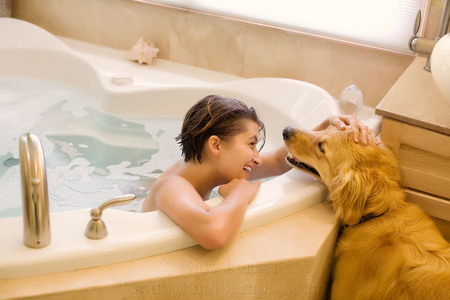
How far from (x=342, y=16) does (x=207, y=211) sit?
1.23m

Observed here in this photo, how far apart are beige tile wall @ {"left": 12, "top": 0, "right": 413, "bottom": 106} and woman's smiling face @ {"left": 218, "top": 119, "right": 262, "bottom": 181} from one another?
79 cm

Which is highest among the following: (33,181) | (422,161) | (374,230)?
(33,181)

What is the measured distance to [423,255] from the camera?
4.48 feet

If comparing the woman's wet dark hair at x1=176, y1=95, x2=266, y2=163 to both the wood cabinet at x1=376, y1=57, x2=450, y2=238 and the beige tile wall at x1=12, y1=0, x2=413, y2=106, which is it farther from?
the beige tile wall at x1=12, y1=0, x2=413, y2=106

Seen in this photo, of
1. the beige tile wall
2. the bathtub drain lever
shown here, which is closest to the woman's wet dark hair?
the bathtub drain lever

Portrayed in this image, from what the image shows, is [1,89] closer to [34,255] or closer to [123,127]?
[123,127]

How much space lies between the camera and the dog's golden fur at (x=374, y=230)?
1350mm

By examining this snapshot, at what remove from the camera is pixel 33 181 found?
1041 millimetres

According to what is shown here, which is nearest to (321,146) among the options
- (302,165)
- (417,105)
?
(302,165)

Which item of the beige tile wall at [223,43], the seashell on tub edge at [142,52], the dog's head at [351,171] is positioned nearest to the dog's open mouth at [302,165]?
the dog's head at [351,171]

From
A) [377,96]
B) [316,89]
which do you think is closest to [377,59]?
[377,96]

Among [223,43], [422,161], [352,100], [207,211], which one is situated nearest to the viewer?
[207,211]

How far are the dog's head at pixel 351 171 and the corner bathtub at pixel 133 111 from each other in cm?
9

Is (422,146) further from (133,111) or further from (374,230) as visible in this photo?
(133,111)
